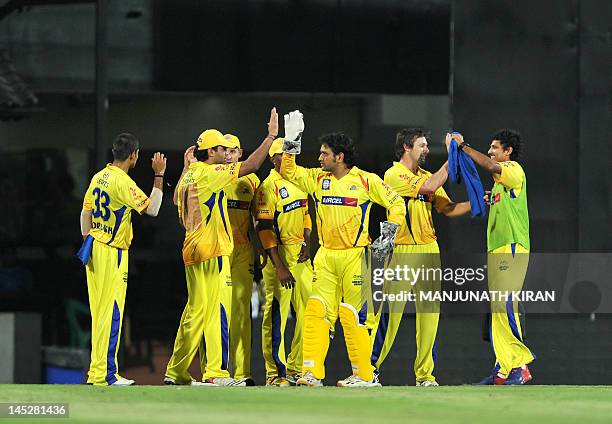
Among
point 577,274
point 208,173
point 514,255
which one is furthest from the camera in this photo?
point 577,274

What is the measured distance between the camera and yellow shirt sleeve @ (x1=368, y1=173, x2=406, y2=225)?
15648 millimetres

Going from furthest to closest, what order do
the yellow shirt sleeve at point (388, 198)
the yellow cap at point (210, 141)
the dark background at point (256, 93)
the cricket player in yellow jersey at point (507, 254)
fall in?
the dark background at point (256, 93) → the cricket player in yellow jersey at point (507, 254) → the yellow cap at point (210, 141) → the yellow shirt sleeve at point (388, 198)

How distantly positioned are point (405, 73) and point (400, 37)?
1.57ft

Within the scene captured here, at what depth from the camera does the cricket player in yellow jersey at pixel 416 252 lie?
54.4 feet

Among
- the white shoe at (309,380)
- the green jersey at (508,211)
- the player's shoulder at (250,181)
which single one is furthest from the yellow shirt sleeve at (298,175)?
the green jersey at (508,211)

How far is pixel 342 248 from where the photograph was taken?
51.2ft

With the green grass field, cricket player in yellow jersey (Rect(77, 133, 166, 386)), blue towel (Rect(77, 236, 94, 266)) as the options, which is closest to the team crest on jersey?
the green grass field

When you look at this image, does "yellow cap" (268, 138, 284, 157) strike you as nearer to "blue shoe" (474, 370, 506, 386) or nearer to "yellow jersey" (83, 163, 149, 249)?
"yellow jersey" (83, 163, 149, 249)

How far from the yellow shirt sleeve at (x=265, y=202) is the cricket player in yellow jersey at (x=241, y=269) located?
10 centimetres

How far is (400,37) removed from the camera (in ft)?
74.7

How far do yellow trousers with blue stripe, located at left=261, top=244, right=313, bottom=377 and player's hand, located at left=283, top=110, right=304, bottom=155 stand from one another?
1.07 m

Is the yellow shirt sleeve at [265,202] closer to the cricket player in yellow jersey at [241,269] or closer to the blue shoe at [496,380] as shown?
the cricket player in yellow jersey at [241,269]

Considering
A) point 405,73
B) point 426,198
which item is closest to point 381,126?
point 405,73

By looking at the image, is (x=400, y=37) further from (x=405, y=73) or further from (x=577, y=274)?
(x=577, y=274)
